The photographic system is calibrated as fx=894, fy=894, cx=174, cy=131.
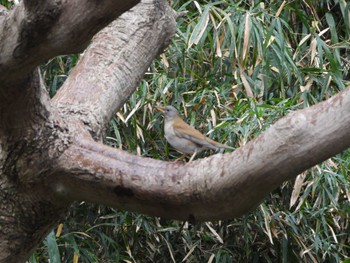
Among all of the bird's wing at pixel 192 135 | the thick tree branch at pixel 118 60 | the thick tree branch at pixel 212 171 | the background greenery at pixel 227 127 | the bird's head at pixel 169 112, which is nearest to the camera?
the thick tree branch at pixel 212 171

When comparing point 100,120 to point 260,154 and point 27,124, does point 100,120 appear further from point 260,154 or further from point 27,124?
point 260,154

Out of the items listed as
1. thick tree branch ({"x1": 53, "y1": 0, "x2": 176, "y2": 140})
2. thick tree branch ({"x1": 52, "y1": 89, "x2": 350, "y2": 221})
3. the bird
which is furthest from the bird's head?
thick tree branch ({"x1": 52, "y1": 89, "x2": 350, "y2": 221})

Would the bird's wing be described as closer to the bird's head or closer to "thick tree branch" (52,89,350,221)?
the bird's head

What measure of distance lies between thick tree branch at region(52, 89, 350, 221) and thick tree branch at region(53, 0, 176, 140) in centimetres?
28

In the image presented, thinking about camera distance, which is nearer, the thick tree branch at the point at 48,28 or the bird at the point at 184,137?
the thick tree branch at the point at 48,28

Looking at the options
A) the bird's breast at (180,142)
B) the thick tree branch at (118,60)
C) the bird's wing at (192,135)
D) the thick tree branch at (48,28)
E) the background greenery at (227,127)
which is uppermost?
the thick tree branch at (48,28)

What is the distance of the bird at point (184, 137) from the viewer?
2.91 m

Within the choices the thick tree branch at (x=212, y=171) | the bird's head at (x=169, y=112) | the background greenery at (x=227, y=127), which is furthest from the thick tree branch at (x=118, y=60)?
the background greenery at (x=227, y=127)

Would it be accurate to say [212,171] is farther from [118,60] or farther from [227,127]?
[227,127]

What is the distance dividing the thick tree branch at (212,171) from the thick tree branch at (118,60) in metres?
0.28

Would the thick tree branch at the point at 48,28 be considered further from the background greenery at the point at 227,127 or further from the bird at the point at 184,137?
the background greenery at the point at 227,127

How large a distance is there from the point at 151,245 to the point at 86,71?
1215 mm

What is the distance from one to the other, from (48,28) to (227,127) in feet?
5.17

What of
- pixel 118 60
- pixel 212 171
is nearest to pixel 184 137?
pixel 118 60
